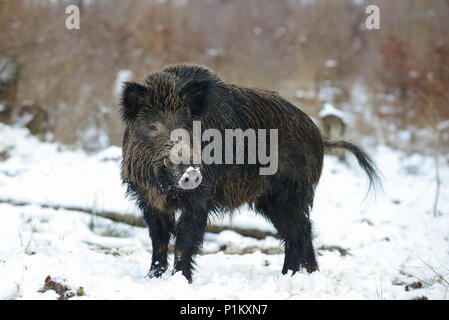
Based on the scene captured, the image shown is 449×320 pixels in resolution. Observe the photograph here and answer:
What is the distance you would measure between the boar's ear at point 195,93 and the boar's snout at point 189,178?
70 centimetres

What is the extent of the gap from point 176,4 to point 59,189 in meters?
13.9

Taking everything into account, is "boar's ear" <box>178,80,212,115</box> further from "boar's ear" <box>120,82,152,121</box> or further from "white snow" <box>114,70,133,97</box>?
"white snow" <box>114,70,133,97</box>

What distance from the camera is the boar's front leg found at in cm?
348

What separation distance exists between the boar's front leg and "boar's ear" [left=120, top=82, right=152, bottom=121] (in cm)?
89

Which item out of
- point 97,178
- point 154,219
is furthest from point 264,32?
point 154,219

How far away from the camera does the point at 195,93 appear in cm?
353

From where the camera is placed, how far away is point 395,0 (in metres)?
15.1

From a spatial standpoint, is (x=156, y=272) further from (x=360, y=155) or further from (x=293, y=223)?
(x=360, y=155)

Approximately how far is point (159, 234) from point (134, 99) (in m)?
1.12

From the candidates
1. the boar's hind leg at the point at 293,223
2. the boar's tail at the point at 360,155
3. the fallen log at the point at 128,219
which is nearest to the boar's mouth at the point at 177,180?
the boar's hind leg at the point at 293,223

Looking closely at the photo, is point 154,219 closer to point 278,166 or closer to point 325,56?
point 278,166

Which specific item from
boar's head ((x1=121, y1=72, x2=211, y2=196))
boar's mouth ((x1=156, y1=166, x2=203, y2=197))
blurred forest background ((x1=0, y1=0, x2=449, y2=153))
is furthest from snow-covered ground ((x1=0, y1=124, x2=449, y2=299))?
blurred forest background ((x1=0, y1=0, x2=449, y2=153))

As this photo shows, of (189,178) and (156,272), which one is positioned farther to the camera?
(156,272)

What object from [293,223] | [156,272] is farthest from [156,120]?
[293,223]
